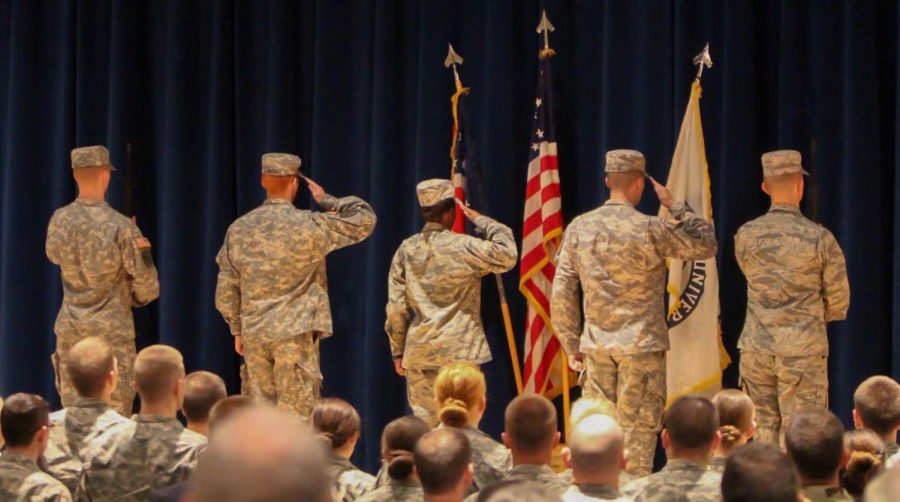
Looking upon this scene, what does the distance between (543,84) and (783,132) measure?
1363 millimetres

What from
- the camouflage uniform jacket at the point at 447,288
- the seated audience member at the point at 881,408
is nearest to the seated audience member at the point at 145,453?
the seated audience member at the point at 881,408

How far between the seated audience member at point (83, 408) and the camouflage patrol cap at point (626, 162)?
2.96 metres

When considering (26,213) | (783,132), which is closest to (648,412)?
(783,132)

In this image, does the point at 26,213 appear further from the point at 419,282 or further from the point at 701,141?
the point at 701,141

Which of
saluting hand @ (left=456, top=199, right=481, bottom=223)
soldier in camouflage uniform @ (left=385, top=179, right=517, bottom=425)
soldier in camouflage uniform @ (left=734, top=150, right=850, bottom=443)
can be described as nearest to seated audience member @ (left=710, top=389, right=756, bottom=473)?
soldier in camouflage uniform @ (left=734, top=150, right=850, bottom=443)

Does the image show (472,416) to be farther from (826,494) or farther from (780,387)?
(780,387)

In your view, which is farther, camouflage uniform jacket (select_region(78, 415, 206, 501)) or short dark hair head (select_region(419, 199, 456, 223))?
short dark hair head (select_region(419, 199, 456, 223))

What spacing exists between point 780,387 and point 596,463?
329cm

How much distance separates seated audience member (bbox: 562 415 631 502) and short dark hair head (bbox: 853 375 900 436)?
142 centimetres

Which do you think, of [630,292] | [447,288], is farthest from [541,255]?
[630,292]

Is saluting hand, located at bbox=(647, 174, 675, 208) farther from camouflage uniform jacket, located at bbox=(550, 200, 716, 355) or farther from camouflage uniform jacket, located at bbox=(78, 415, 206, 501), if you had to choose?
camouflage uniform jacket, located at bbox=(78, 415, 206, 501)

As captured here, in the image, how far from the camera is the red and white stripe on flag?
7.48 m

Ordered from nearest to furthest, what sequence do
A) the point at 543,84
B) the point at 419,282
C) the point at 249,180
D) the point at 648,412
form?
the point at 648,412 < the point at 419,282 < the point at 543,84 < the point at 249,180

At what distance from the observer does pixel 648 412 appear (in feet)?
21.3
